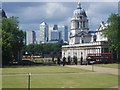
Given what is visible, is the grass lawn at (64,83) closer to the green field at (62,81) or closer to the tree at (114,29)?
the green field at (62,81)

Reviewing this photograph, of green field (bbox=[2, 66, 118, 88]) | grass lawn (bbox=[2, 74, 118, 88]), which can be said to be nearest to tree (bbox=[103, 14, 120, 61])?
green field (bbox=[2, 66, 118, 88])

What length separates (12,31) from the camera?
91312mm

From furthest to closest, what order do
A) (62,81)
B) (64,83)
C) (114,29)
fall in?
(114,29), (62,81), (64,83)

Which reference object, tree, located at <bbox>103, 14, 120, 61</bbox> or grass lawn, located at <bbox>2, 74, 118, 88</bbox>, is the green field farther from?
tree, located at <bbox>103, 14, 120, 61</bbox>

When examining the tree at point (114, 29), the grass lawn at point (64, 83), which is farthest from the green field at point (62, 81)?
the tree at point (114, 29)

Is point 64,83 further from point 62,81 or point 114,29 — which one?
point 114,29

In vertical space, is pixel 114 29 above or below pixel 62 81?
above

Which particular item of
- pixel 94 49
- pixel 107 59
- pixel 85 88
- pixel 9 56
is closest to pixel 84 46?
pixel 94 49

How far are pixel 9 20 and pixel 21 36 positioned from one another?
494 cm

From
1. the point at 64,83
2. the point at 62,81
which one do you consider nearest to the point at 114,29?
the point at 62,81

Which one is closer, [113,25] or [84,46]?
[113,25]

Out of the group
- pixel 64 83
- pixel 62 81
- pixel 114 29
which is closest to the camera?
pixel 64 83

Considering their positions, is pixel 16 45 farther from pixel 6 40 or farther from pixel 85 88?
pixel 85 88

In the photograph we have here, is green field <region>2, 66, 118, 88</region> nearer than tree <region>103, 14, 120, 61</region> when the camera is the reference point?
Yes
